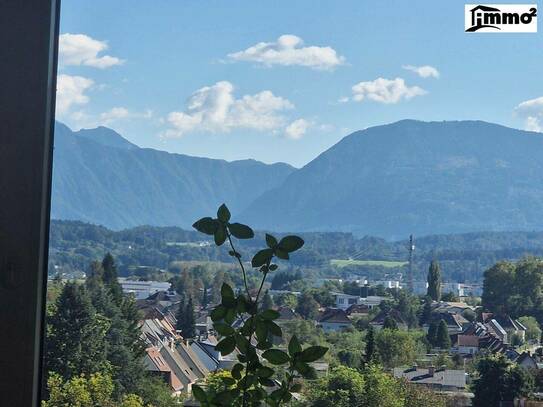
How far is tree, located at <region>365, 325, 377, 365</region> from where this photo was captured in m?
1.47

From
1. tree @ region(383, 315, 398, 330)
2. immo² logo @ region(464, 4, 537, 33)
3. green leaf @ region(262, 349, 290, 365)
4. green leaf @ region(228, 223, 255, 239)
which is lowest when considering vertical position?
tree @ region(383, 315, 398, 330)

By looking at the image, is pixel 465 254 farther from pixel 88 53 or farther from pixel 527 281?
pixel 88 53

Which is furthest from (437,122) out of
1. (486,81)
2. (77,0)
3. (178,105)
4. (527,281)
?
(77,0)

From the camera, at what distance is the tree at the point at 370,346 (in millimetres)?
1466

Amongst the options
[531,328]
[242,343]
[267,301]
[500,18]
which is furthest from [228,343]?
[500,18]

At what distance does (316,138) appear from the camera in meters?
1.55

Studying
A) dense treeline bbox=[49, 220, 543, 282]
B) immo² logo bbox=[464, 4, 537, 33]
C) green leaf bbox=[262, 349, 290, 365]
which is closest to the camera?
green leaf bbox=[262, 349, 290, 365]

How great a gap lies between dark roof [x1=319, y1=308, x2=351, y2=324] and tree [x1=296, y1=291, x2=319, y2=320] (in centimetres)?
2

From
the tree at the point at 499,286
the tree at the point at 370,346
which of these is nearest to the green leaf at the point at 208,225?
the tree at the point at 370,346

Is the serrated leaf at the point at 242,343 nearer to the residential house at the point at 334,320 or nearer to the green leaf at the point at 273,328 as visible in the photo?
the green leaf at the point at 273,328

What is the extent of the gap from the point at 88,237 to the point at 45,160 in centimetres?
52

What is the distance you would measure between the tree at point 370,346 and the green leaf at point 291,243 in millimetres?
536

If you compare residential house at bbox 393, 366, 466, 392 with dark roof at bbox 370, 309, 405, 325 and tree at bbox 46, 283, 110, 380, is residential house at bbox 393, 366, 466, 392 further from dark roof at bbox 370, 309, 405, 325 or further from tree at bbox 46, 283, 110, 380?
tree at bbox 46, 283, 110, 380

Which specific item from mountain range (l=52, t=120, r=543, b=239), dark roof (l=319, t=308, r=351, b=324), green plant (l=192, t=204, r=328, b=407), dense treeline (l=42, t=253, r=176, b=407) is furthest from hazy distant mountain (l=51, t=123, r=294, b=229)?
green plant (l=192, t=204, r=328, b=407)
